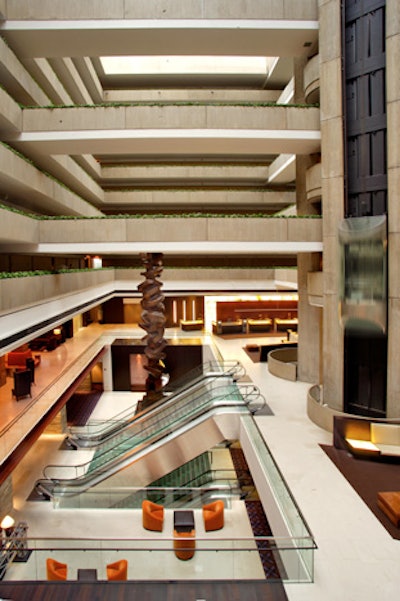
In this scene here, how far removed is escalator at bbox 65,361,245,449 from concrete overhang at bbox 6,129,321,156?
7319mm

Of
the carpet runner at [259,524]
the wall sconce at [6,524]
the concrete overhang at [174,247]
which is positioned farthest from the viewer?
the concrete overhang at [174,247]

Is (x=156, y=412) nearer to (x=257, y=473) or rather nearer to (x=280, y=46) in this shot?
(x=257, y=473)

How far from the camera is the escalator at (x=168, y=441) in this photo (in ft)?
40.3

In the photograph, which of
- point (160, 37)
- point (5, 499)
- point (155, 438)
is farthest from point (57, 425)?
point (160, 37)

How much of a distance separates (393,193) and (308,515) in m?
7.96

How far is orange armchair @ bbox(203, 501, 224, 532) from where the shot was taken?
1051 cm

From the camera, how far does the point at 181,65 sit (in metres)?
24.5

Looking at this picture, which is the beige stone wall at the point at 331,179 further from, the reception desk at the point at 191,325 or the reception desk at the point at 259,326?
the reception desk at the point at 191,325

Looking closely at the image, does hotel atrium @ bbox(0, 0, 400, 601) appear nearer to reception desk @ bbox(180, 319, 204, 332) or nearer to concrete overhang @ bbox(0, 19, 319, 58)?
concrete overhang @ bbox(0, 19, 319, 58)

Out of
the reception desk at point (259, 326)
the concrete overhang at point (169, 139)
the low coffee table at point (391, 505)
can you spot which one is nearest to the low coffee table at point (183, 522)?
the low coffee table at point (391, 505)

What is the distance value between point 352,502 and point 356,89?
10.4m

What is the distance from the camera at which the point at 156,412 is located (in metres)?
14.9

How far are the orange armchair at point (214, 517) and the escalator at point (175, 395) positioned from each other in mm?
3912

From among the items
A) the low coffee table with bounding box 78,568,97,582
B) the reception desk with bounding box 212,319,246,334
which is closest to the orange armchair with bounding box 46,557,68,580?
the low coffee table with bounding box 78,568,97,582
